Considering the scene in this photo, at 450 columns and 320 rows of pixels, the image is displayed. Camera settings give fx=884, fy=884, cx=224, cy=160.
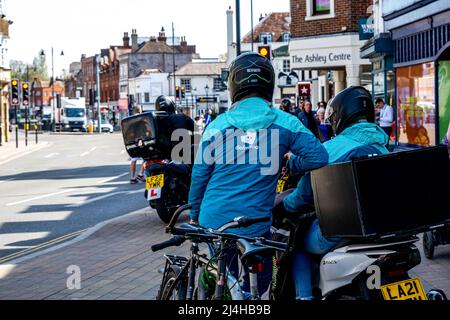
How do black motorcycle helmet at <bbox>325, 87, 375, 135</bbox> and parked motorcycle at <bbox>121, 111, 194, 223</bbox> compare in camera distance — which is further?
parked motorcycle at <bbox>121, 111, 194, 223</bbox>

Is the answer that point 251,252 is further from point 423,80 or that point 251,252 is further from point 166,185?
point 423,80

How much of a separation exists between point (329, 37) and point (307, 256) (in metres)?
27.0

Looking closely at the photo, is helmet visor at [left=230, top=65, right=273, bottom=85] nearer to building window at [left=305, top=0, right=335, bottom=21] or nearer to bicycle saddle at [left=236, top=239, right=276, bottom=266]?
bicycle saddle at [left=236, top=239, right=276, bottom=266]

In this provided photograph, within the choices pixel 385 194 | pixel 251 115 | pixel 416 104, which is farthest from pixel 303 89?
pixel 385 194

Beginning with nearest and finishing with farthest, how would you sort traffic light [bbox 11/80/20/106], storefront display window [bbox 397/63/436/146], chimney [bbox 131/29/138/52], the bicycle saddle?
1. the bicycle saddle
2. storefront display window [bbox 397/63/436/146]
3. traffic light [bbox 11/80/20/106]
4. chimney [bbox 131/29/138/52]

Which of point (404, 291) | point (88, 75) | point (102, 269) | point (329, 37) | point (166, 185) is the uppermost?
point (88, 75)

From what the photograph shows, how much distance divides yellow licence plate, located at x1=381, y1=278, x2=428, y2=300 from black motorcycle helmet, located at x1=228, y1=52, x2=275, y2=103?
130 centimetres

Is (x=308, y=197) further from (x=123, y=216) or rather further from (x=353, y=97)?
(x=123, y=216)

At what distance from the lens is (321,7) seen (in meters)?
32.4

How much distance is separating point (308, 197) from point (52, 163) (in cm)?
2875

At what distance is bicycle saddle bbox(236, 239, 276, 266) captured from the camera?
13.8 feet

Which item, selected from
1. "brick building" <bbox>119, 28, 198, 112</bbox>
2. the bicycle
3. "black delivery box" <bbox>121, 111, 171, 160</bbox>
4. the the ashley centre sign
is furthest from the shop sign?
"brick building" <bbox>119, 28, 198, 112</bbox>

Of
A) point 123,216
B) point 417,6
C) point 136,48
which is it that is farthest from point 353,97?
point 136,48
